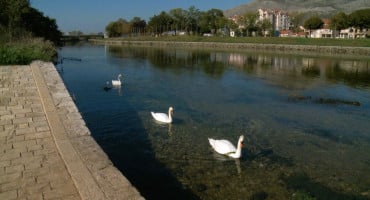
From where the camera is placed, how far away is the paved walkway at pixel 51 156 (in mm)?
4984

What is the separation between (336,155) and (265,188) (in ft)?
10.7

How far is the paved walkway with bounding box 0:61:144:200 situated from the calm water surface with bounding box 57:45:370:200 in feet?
5.71

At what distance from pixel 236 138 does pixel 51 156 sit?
6.04 m

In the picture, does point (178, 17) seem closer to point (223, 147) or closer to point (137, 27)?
point (137, 27)

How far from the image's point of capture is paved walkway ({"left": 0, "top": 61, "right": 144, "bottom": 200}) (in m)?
4.98

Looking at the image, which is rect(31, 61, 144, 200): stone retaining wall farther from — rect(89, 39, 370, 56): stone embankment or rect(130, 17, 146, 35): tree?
rect(130, 17, 146, 35): tree

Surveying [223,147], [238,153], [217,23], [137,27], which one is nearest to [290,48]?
[217,23]

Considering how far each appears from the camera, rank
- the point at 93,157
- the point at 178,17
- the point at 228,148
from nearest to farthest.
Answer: the point at 93,157 < the point at 228,148 < the point at 178,17

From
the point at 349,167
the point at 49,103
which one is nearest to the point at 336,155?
the point at 349,167

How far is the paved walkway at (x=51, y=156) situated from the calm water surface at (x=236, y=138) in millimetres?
1739

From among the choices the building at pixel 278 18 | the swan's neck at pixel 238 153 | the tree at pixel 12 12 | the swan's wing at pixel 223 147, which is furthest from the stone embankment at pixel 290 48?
the building at pixel 278 18

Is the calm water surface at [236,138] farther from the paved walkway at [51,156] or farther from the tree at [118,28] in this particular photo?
the tree at [118,28]

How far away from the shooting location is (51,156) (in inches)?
243

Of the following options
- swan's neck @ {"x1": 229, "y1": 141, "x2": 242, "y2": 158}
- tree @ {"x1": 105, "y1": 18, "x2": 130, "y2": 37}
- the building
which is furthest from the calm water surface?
the building
